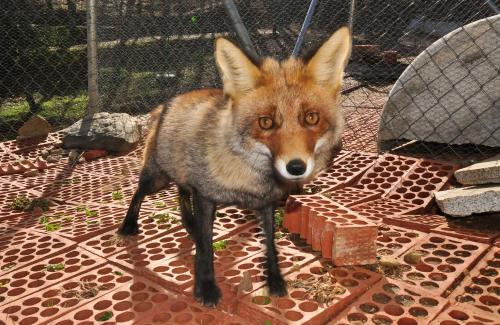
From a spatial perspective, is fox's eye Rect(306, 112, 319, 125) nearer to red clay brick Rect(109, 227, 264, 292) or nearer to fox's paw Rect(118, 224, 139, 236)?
red clay brick Rect(109, 227, 264, 292)

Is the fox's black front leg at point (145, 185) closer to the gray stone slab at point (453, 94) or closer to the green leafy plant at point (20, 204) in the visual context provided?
the green leafy plant at point (20, 204)

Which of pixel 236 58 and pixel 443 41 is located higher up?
pixel 443 41

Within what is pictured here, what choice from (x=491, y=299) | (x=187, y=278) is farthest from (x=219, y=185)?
(x=491, y=299)

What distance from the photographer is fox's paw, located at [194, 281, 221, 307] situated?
2.05 m

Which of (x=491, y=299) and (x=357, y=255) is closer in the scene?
(x=491, y=299)

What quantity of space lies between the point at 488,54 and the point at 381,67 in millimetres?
4060

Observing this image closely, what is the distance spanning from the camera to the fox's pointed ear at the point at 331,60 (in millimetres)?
2041

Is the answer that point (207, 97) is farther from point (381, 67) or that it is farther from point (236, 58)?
point (381, 67)

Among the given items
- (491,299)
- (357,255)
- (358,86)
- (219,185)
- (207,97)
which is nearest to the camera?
(491,299)

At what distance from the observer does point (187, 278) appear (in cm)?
227

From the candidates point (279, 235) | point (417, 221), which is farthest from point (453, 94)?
point (279, 235)

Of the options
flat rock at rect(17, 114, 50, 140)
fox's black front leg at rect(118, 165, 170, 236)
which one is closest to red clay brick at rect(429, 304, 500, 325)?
fox's black front leg at rect(118, 165, 170, 236)

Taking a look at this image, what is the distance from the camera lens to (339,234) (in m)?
2.30

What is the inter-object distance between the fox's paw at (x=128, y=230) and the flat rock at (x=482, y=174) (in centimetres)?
220
